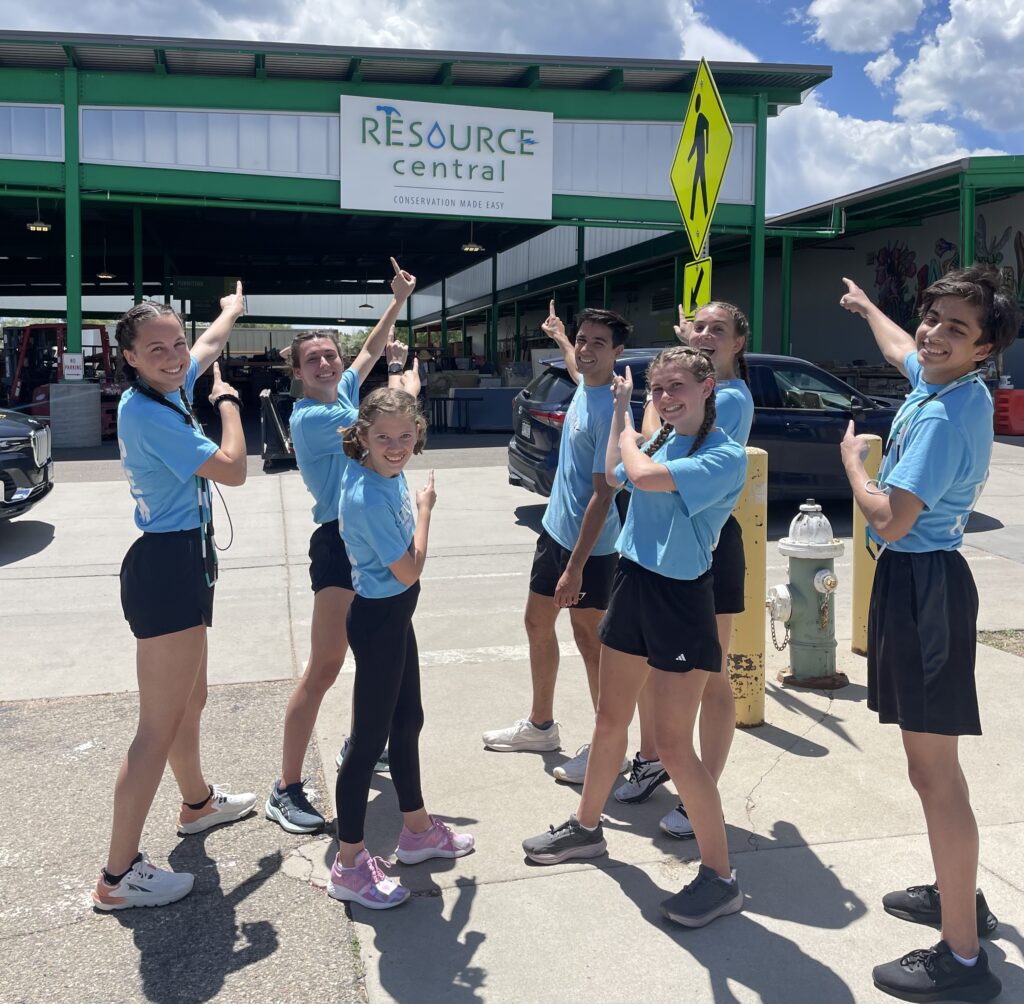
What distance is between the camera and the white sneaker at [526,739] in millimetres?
4566

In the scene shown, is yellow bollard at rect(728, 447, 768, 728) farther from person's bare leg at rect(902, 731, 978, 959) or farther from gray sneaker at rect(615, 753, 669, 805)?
person's bare leg at rect(902, 731, 978, 959)

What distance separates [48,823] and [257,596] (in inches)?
147

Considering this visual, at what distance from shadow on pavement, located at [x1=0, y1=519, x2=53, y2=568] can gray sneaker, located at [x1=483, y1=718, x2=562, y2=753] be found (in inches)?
231

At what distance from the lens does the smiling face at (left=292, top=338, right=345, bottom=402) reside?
3.88m

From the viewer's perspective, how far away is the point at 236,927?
3.14 metres

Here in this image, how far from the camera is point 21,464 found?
29.6ft

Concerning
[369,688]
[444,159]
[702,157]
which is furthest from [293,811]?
[444,159]

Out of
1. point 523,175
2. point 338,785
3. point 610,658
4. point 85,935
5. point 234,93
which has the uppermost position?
point 234,93

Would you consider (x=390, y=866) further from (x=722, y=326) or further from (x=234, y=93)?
(x=234, y=93)

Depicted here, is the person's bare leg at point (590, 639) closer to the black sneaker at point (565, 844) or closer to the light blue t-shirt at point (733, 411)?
the black sneaker at point (565, 844)

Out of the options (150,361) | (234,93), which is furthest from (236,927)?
(234,93)

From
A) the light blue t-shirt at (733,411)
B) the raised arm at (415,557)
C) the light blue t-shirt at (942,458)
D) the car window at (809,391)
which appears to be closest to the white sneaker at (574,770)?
the raised arm at (415,557)

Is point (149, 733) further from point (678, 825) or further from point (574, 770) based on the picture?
point (678, 825)

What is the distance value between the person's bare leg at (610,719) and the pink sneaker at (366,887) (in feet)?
2.34
